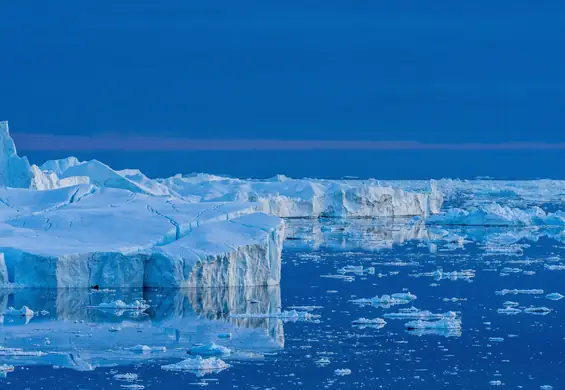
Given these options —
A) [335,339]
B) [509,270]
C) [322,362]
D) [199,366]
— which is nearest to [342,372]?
[322,362]

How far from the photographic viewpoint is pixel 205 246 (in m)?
15.3

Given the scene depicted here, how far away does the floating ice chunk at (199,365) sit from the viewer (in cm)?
1034

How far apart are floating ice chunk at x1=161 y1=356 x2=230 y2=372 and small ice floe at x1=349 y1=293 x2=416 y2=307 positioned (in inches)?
182

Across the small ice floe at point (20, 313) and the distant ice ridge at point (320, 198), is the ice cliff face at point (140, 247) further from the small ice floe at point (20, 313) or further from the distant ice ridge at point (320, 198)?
the distant ice ridge at point (320, 198)

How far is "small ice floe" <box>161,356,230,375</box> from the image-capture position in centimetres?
1031

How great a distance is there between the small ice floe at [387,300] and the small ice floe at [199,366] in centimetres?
463

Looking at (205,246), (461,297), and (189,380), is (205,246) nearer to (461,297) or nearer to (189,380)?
(461,297)

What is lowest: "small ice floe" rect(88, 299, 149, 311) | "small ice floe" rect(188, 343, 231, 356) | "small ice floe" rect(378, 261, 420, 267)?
"small ice floe" rect(188, 343, 231, 356)

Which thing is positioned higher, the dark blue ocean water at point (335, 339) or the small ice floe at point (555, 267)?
the small ice floe at point (555, 267)

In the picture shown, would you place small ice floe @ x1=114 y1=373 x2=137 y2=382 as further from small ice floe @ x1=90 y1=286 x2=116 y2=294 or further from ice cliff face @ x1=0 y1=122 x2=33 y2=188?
ice cliff face @ x1=0 y1=122 x2=33 y2=188

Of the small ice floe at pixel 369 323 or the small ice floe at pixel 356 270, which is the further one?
the small ice floe at pixel 356 270

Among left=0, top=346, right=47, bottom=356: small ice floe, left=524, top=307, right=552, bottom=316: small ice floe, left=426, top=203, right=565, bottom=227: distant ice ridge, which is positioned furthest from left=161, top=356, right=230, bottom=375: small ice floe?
left=426, top=203, right=565, bottom=227: distant ice ridge

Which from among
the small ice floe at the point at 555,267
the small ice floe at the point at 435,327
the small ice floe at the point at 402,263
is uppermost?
the small ice floe at the point at 402,263

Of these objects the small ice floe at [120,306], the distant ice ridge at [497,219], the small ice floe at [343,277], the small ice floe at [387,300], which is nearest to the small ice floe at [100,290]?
the small ice floe at [120,306]
